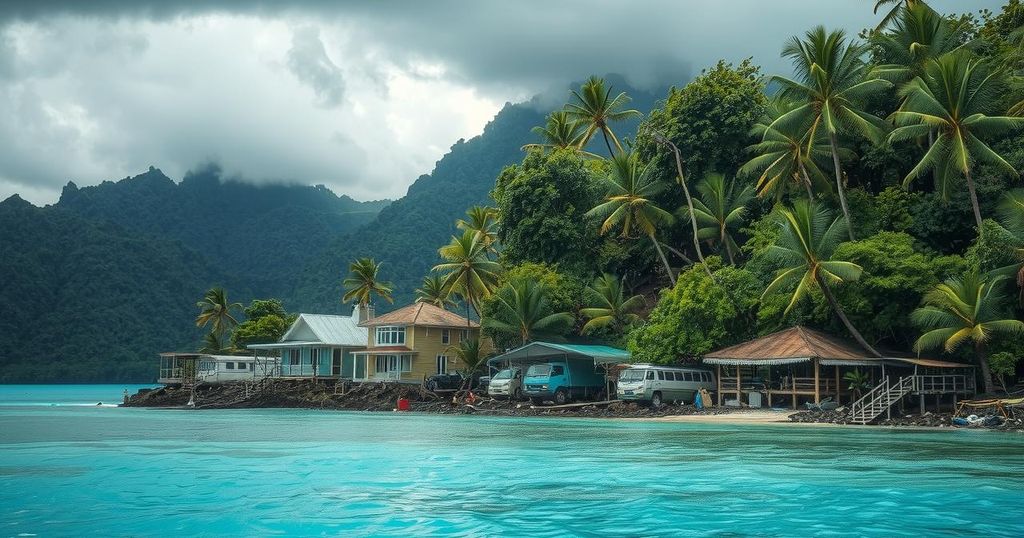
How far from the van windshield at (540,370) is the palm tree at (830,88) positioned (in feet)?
49.3

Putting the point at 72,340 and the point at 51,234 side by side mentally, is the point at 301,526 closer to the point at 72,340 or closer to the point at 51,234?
the point at 72,340

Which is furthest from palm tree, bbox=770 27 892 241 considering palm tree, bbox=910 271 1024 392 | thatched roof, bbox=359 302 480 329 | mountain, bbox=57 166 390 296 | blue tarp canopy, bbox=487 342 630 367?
mountain, bbox=57 166 390 296

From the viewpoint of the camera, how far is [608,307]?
47.4 m

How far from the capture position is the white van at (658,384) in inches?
1496

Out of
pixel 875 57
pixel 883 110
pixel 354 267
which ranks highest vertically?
pixel 875 57

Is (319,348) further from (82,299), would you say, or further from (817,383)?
(82,299)

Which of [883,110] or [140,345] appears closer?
[883,110]

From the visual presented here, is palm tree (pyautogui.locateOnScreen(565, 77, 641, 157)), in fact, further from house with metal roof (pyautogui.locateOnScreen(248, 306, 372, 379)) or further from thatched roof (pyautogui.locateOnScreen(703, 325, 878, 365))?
thatched roof (pyautogui.locateOnScreen(703, 325, 878, 365))

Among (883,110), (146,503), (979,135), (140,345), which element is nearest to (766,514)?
(146,503)

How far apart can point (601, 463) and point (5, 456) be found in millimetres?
14692

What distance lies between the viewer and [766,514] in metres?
12.8

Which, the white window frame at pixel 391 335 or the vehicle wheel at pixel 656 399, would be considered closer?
the vehicle wheel at pixel 656 399

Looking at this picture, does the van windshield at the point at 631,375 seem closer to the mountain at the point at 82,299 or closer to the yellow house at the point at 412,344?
the yellow house at the point at 412,344

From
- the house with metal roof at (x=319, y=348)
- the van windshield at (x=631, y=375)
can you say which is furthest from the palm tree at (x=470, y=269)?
the van windshield at (x=631, y=375)
